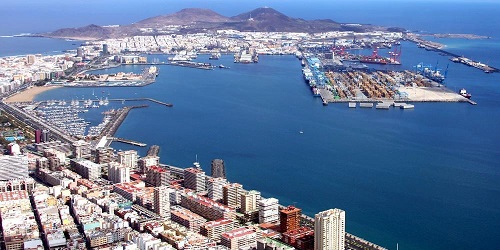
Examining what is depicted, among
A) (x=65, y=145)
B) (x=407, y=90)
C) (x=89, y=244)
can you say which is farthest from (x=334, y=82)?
(x=89, y=244)

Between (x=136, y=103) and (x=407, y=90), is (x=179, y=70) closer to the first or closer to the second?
(x=136, y=103)

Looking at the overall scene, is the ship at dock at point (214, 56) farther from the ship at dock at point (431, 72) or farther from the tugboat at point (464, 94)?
the tugboat at point (464, 94)

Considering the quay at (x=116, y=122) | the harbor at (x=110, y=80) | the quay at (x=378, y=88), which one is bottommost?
the quay at (x=116, y=122)

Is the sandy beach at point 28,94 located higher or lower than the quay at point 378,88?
lower

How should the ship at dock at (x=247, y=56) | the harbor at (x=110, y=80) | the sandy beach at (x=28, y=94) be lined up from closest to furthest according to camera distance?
the sandy beach at (x=28, y=94) < the harbor at (x=110, y=80) < the ship at dock at (x=247, y=56)

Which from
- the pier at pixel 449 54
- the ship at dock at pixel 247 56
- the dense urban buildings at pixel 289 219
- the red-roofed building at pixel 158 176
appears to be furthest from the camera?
the ship at dock at pixel 247 56

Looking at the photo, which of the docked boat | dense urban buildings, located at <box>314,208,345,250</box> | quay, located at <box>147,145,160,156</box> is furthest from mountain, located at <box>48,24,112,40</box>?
dense urban buildings, located at <box>314,208,345,250</box>

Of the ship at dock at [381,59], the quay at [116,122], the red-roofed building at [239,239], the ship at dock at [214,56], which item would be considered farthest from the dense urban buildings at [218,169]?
the ship at dock at [214,56]
